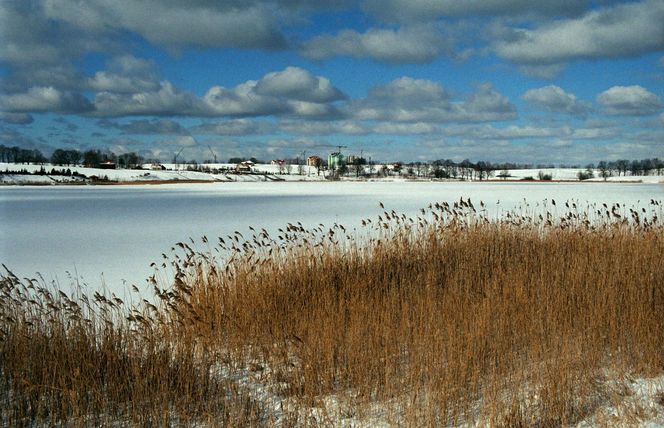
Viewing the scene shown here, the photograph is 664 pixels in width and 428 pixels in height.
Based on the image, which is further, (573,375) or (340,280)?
(340,280)

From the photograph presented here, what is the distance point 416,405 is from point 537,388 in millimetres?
1192

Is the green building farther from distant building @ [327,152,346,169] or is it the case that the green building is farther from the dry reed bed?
the dry reed bed

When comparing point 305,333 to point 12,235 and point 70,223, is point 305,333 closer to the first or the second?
point 12,235

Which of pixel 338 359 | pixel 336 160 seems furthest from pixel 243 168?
pixel 338 359

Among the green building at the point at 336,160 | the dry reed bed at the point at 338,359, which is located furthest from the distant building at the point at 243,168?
the dry reed bed at the point at 338,359

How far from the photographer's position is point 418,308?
7004mm

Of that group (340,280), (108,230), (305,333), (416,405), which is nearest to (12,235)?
(108,230)

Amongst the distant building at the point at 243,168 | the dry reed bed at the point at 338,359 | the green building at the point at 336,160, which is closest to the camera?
the dry reed bed at the point at 338,359

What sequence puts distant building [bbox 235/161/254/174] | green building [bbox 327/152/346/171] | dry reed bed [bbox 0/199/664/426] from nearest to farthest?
1. dry reed bed [bbox 0/199/664/426]
2. distant building [bbox 235/161/254/174]
3. green building [bbox 327/152/346/171]

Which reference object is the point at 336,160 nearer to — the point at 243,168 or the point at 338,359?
the point at 243,168

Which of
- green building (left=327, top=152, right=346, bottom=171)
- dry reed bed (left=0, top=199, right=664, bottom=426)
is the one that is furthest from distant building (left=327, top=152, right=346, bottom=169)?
dry reed bed (left=0, top=199, right=664, bottom=426)

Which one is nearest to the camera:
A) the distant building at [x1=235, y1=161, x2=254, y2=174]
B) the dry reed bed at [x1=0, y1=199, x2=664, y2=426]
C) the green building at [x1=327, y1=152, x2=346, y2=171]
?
the dry reed bed at [x1=0, y1=199, x2=664, y2=426]

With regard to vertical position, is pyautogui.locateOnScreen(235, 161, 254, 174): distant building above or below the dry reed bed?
above

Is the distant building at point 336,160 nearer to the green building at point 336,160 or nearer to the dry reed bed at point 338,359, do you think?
the green building at point 336,160
